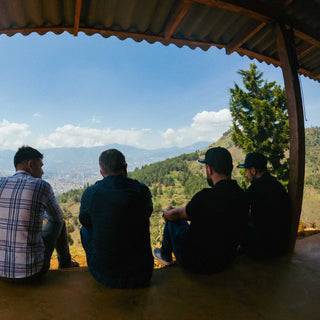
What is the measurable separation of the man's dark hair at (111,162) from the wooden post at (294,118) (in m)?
2.13

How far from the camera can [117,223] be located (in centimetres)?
179

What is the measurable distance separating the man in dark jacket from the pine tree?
15.8 m

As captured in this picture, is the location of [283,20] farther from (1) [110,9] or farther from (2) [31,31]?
(2) [31,31]

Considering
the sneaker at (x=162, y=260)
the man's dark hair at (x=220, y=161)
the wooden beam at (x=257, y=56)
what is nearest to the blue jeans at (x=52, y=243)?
the sneaker at (x=162, y=260)

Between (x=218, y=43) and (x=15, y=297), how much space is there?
3887mm

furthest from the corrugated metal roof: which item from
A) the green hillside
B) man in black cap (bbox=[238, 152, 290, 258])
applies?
the green hillside

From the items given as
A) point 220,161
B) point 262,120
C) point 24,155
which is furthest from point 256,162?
point 262,120

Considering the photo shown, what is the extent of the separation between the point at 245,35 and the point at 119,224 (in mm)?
2931

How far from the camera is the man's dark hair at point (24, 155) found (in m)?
2.19

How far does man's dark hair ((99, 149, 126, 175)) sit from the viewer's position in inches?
76.9

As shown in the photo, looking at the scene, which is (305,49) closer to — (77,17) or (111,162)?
(77,17)

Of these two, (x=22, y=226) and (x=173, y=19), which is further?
(x=173, y=19)

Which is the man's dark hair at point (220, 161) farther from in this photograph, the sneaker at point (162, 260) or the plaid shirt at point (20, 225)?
the plaid shirt at point (20, 225)

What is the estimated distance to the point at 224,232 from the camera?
205 cm
